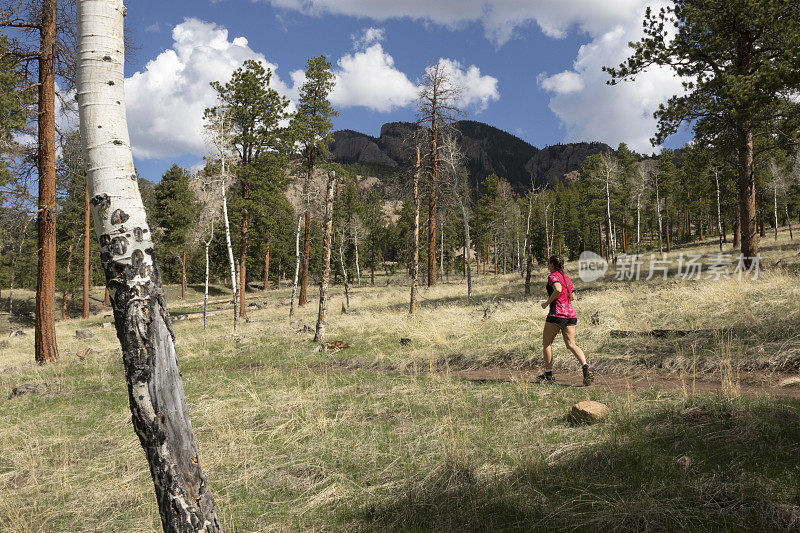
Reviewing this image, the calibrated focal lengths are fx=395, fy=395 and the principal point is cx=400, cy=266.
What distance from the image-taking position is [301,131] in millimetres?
24312

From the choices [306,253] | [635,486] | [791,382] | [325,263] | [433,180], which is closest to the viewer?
[635,486]

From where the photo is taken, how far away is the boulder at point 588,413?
455 cm

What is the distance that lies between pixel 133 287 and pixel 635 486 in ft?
13.1

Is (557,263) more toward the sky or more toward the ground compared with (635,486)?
more toward the sky

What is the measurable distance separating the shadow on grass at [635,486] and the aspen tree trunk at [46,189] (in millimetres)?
13657

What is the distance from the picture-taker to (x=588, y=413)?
15.0 feet

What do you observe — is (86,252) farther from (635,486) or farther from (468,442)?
(635,486)

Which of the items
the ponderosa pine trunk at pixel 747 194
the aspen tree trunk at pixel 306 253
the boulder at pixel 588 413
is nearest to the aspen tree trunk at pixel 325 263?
the boulder at pixel 588 413

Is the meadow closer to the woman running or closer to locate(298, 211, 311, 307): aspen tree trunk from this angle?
the woman running

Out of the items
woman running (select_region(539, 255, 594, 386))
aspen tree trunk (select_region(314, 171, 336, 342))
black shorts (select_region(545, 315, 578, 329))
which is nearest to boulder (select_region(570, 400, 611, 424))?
woman running (select_region(539, 255, 594, 386))

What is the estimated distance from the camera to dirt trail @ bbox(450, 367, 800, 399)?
5.18 metres

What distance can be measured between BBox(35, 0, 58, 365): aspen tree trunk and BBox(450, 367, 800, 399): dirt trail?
12.9m

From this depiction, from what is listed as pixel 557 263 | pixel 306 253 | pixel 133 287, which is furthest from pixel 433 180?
pixel 133 287

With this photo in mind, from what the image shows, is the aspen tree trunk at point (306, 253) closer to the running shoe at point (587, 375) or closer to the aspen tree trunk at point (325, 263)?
the aspen tree trunk at point (325, 263)
